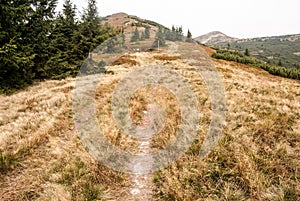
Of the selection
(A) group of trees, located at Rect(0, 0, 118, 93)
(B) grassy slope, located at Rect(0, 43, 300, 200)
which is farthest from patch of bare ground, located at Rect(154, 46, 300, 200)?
(A) group of trees, located at Rect(0, 0, 118, 93)

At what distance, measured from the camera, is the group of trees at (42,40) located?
13789 mm

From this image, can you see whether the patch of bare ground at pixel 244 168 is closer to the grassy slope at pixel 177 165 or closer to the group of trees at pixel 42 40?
the grassy slope at pixel 177 165

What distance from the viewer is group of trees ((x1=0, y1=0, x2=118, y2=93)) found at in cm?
1379

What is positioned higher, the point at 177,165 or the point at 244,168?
the point at 244,168

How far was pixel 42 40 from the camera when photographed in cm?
1723

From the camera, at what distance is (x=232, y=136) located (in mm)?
5551

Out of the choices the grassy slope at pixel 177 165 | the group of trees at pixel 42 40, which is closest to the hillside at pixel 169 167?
the grassy slope at pixel 177 165

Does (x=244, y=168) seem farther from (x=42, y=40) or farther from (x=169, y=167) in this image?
(x=42, y=40)

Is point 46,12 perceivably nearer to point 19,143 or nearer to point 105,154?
point 19,143

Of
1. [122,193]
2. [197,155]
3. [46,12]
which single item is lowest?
[122,193]

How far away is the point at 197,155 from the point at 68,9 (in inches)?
910

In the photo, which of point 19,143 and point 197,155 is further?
point 19,143

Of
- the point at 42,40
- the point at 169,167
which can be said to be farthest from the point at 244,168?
the point at 42,40

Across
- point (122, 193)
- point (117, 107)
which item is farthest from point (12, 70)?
point (122, 193)
